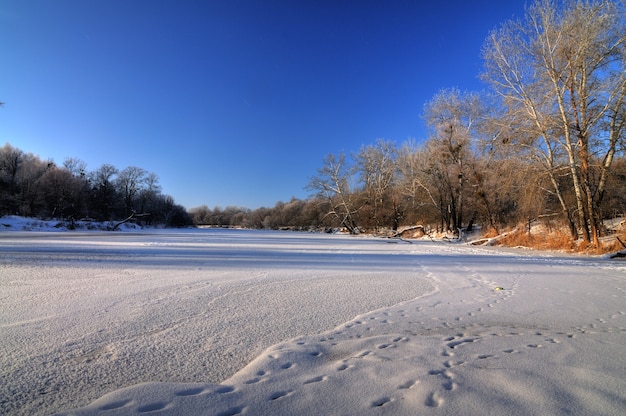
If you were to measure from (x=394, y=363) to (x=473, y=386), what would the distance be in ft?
1.92

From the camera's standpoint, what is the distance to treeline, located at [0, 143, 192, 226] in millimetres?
43656

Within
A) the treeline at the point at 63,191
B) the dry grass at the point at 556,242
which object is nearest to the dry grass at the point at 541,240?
the dry grass at the point at 556,242

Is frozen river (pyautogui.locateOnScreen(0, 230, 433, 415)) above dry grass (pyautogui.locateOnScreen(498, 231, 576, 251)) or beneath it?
beneath

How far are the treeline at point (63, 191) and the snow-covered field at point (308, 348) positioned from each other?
38100mm

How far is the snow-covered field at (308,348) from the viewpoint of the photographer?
6.44ft

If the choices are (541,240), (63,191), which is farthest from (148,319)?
(63,191)

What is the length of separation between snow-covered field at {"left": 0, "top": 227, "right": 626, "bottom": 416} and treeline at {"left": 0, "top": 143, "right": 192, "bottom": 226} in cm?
3810

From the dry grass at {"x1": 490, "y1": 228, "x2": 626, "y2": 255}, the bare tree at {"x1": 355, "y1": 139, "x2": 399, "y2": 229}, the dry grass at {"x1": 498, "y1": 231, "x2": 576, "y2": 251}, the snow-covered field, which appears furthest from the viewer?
the bare tree at {"x1": 355, "y1": 139, "x2": 399, "y2": 229}

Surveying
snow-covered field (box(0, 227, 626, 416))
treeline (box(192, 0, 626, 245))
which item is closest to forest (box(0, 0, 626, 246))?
treeline (box(192, 0, 626, 245))

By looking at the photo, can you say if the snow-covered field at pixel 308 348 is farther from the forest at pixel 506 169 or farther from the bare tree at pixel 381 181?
the bare tree at pixel 381 181

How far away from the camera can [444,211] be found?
29.2 meters

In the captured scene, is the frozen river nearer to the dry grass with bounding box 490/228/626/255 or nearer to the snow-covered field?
the snow-covered field

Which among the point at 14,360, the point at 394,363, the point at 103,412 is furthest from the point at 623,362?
the point at 14,360

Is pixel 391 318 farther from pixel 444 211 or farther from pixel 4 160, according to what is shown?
pixel 4 160
